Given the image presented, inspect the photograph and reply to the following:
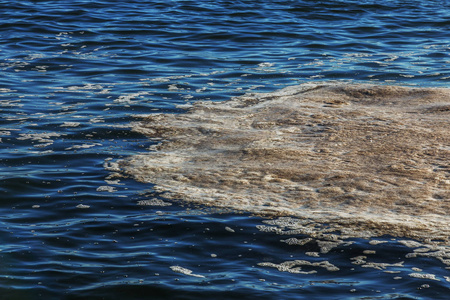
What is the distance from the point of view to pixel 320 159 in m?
6.36

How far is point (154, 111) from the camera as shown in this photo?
8.18m

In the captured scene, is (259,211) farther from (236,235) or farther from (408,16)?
(408,16)

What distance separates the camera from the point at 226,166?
627cm

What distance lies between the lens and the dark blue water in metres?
4.23

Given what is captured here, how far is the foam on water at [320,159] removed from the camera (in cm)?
526

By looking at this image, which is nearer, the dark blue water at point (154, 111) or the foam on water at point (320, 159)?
the dark blue water at point (154, 111)

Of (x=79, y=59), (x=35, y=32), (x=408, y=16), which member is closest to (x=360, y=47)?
(x=408, y=16)

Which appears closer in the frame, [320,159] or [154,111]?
[320,159]

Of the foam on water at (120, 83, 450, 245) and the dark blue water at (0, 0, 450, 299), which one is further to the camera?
the foam on water at (120, 83, 450, 245)

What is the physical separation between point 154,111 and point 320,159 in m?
2.53

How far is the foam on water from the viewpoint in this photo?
5.26 metres

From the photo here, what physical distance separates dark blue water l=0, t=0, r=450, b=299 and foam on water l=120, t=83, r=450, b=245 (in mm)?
315

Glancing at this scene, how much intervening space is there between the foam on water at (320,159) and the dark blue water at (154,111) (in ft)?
1.03

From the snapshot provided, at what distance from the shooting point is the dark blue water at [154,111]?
13.9 feet
